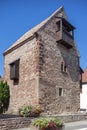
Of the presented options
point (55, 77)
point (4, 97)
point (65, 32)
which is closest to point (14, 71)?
point (4, 97)

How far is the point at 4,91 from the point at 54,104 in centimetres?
572

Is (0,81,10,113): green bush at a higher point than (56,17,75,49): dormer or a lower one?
lower

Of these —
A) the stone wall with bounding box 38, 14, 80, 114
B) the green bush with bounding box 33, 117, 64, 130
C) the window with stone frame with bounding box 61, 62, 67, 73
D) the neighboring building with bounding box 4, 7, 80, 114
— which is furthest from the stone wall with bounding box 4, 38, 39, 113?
the green bush with bounding box 33, 117, 64, 130

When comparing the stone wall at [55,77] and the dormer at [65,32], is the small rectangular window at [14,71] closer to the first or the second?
the stone wall at [55,77]

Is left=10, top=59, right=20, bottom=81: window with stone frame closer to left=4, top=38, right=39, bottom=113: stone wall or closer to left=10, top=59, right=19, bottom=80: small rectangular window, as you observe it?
left=10, top=59, right=19, bottom=80: small rectangular window

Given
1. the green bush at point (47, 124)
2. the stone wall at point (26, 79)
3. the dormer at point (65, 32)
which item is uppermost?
the dormer at point (65, 32)

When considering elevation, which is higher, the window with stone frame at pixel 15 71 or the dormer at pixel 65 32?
the dormer at pixel 65 32

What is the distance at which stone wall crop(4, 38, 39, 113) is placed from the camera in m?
20.6

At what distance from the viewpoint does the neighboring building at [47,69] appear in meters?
20.7

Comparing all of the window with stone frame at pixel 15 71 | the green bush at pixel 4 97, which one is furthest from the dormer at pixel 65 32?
the green bush at pixel 4 97

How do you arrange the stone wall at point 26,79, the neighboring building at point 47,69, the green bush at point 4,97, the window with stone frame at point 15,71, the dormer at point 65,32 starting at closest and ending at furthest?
the stone wall at point 26,79, the neighboring building at point 47,69, the dormer at point 65,32, the window with stone frame at point 15,71, the green bush at point 4,97

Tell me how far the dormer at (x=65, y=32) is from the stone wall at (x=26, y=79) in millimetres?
2908

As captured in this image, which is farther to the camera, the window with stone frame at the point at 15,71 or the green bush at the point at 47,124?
the window with stone frame at the point at 15,71

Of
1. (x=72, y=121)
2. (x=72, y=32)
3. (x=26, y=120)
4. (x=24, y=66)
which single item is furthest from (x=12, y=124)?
(x=72, y=32)
